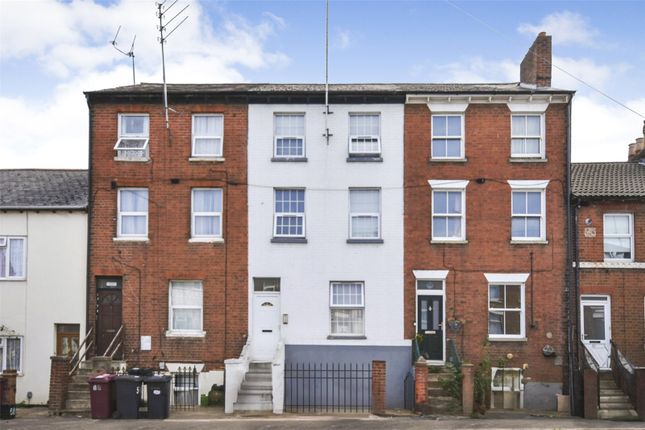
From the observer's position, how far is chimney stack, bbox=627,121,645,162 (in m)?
26.6

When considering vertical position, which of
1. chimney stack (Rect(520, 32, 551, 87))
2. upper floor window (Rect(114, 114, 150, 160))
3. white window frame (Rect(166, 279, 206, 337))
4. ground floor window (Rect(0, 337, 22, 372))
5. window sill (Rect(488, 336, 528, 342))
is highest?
chimney stack (Rect(520, 32, 551, 87))

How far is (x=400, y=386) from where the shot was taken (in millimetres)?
22438

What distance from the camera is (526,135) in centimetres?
2353

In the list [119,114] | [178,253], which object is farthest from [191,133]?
[178,253]

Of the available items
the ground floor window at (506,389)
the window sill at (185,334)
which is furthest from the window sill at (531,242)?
the window sill at (185,334)

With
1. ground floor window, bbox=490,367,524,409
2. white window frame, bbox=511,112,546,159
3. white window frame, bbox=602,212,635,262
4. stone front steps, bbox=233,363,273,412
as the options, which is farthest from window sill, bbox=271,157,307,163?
white window frame, bbox=602,212,635,262

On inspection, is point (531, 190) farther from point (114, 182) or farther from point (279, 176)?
point (114, 182)

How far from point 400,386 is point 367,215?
5472 millimetres

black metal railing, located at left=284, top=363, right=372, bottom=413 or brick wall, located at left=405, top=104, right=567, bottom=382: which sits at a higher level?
brick wall, located at left=405, top=104, right=567, bottom=382

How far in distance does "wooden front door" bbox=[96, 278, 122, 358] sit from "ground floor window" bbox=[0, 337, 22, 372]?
2721 mm

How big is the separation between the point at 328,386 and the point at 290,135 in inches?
320

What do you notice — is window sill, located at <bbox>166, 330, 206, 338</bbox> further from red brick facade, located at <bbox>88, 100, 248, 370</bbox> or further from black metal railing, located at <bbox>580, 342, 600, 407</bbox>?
black metal railing, located at <bbox>580, 342, 600, 407</bbox>

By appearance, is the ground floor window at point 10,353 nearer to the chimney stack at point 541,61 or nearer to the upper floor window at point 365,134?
the upper floor window at point 365,134

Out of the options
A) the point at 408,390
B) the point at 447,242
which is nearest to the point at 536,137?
the point at 447,242
